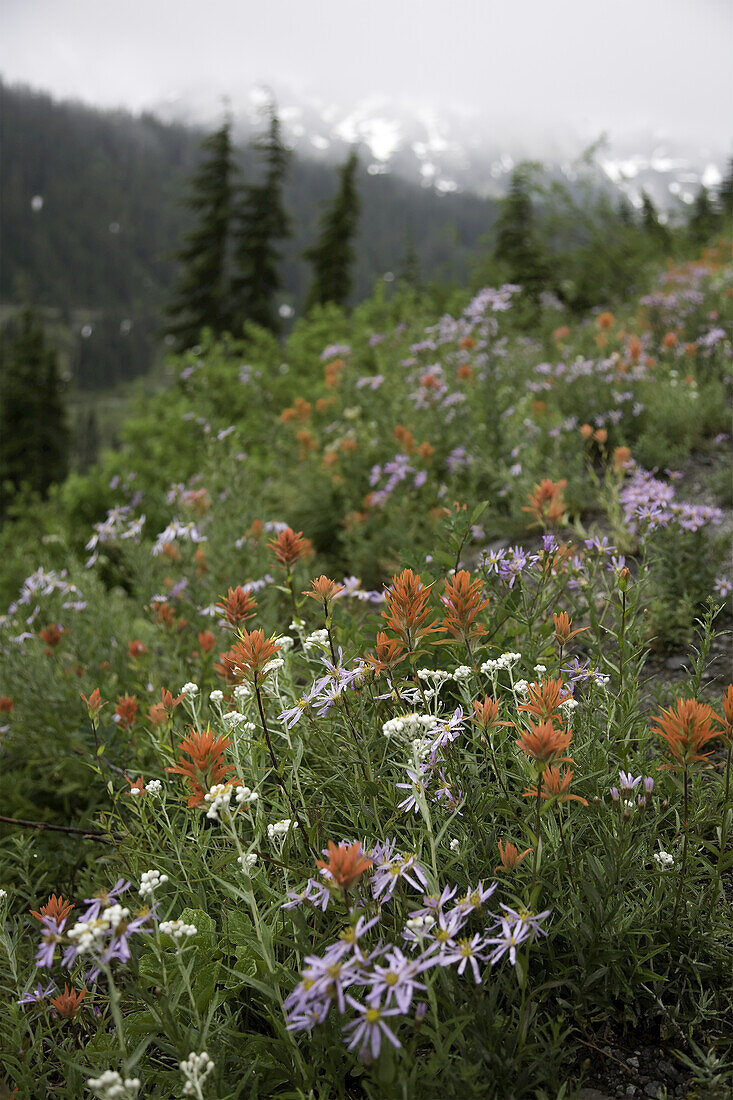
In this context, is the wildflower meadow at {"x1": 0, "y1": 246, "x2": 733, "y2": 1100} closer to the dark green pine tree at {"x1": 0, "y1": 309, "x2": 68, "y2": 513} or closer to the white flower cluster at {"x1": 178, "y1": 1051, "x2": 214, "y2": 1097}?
the white flower cluster at {"x1": 178, "y1": 1051, "x2": 214, "y2": 1097}

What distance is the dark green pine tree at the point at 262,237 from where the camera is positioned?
20797 mm

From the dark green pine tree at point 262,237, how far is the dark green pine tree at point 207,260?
0.57 metres

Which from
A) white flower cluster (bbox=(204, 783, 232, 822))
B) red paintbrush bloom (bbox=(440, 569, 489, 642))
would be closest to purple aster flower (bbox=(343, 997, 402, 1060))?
white flower cluster (bbox=(204, 783, 232, 822))

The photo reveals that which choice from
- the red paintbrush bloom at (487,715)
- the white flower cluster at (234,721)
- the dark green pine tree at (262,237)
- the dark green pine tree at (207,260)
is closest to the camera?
the red paintbrush bloom at (487,715)

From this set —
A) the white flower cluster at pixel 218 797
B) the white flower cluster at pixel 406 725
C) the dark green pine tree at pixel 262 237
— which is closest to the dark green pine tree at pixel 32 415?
the dark green pine tree at pixel 262 237

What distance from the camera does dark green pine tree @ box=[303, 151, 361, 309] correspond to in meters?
23.0

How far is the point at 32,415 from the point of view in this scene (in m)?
33.6

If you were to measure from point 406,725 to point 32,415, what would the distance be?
3758 centimetres

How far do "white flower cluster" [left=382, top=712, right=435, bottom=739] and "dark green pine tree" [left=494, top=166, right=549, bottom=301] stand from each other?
1698 centimetres

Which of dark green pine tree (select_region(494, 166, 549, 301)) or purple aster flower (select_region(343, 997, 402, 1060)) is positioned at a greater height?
dark green pine tree (select_region(494, 166, 549, 301))

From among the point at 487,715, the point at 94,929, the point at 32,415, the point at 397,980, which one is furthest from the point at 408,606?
the point at 32,415

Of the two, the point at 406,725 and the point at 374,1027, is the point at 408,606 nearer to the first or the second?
the point at 406,725

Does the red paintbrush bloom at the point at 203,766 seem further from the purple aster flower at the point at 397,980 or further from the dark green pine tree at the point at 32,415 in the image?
the dark green pine tree at the point at 32,415

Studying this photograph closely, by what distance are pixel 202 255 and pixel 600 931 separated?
78.7ft
